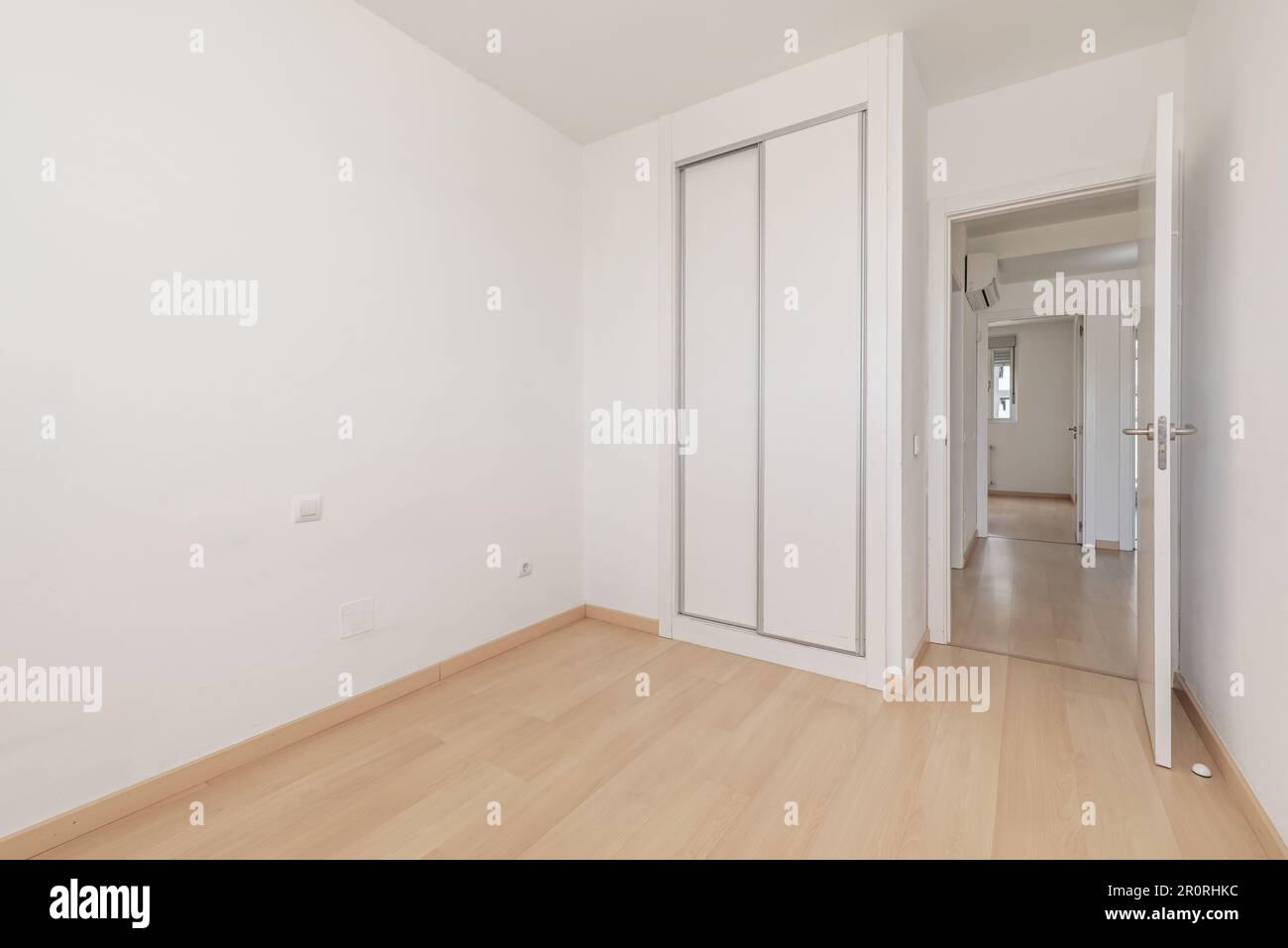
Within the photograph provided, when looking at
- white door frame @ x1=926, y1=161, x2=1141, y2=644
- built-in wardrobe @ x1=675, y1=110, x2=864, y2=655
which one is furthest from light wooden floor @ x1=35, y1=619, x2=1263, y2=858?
white door frame @ x1=926, y1=161, x2=1141, y2=644

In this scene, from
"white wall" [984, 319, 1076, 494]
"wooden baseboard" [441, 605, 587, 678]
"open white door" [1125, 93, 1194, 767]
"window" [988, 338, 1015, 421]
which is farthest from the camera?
"window" [988, 338, 1015, 421]

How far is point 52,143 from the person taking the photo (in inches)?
61.1

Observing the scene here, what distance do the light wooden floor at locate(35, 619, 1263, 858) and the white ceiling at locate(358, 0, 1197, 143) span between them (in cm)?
257

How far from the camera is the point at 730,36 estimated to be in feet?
8.01

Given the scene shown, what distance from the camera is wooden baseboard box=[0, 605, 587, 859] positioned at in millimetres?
1537

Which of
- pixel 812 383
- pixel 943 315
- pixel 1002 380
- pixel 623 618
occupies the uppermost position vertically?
pixel 1002 380

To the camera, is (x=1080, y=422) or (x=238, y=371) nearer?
(x=238, y=371)

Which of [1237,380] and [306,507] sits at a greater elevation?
[1237,380]

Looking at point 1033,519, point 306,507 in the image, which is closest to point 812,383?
point 306,507

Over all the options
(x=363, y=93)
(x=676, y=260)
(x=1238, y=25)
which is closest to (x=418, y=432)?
(x=363, y=93)

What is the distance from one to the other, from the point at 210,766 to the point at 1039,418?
10.2 metres

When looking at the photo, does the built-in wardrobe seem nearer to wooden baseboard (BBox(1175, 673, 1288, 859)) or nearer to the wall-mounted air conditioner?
wooden baseboard (BBox(1175, 673, 1288, 859))

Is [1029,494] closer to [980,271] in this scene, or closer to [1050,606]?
[980,271]
